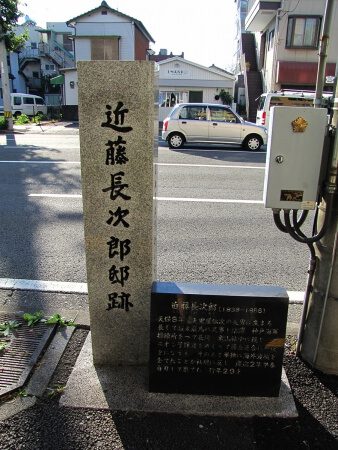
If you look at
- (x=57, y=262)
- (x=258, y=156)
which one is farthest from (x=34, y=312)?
(x=258, y=156)

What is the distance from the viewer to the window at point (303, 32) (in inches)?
866

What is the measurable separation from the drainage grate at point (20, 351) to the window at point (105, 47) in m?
30.1

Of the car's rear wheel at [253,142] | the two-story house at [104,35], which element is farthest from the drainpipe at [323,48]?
the two-story house at [104,35]

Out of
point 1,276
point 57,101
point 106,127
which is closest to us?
point 106,127

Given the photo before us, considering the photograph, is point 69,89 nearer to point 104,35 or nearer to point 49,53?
point 104,35

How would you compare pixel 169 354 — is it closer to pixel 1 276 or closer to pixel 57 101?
pixel 1 276

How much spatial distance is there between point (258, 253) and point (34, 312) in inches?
106

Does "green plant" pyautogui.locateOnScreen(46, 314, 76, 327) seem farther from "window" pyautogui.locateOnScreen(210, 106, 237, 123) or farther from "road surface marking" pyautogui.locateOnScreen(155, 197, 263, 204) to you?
"window" pyautogui.locateOnScreen(210, 106, 237, 123)

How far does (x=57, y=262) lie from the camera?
4711 mm

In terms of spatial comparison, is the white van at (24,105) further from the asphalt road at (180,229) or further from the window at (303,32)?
the asphalt road at (180,229)

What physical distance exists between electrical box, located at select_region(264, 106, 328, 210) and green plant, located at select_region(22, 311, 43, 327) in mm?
2059

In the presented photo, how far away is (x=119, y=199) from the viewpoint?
8.34ft

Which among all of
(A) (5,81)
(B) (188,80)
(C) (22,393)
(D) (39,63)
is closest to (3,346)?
(C) (22,393)

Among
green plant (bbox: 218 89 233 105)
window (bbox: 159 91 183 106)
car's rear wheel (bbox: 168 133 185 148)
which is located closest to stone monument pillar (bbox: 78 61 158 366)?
car's rear wheel (bbox: 168 133 185 148)
